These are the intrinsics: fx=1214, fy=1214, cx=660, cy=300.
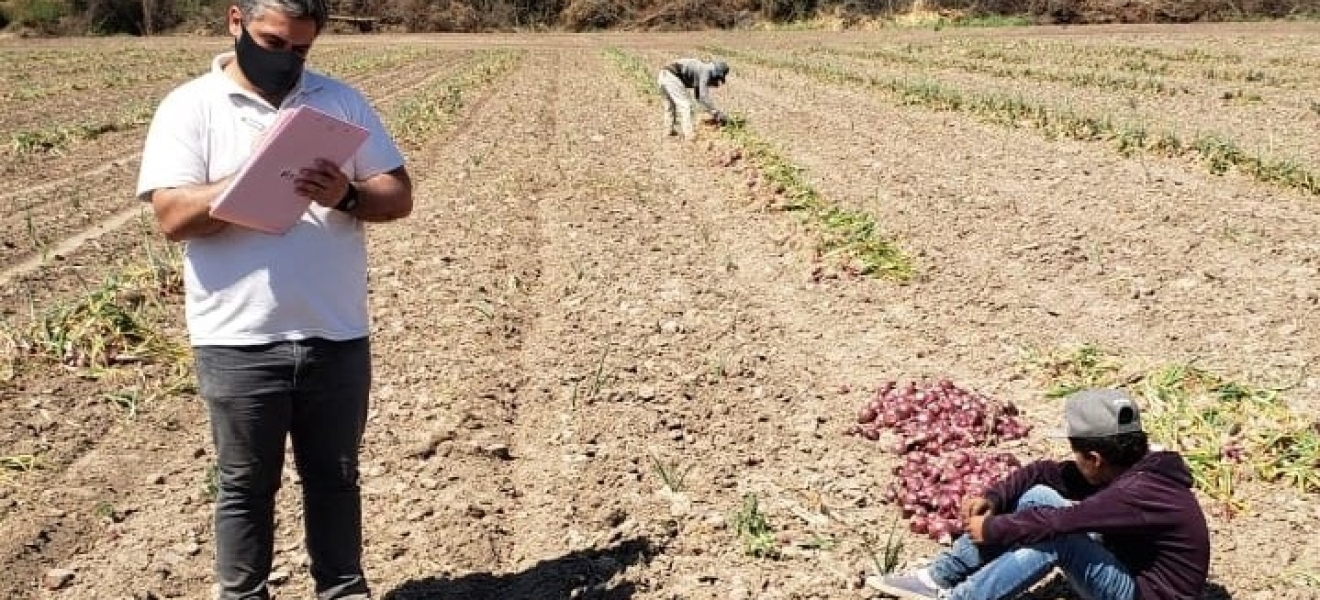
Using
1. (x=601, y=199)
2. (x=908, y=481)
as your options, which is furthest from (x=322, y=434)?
(x=601, y=199)

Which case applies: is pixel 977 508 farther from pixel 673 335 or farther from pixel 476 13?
pixel 476 13

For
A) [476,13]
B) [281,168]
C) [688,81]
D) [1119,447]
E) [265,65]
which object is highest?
[265,65]

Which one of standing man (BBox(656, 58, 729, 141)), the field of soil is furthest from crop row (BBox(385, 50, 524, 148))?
standing man (BBox(656, 58, 729, 141))

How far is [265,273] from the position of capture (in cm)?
302

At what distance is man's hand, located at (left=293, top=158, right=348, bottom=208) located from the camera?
2.91 metres

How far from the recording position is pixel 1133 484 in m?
3.41

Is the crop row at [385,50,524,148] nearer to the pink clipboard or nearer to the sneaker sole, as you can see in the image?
the sneaker sole

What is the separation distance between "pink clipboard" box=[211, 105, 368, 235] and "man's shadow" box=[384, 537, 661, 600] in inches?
60.9

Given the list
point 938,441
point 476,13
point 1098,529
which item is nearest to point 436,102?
point 938,441

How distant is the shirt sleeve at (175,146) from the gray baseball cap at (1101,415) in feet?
8.07

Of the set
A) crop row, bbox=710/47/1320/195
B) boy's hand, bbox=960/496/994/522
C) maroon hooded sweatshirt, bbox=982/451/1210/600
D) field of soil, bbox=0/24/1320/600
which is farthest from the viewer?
crop row, bbox=710/47/1320/195

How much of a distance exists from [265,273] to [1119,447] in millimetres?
2381

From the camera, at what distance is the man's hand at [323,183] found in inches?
114

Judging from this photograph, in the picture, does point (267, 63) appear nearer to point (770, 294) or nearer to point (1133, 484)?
point (1133, 484)
